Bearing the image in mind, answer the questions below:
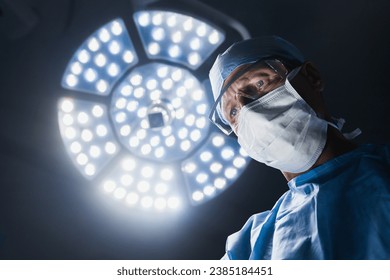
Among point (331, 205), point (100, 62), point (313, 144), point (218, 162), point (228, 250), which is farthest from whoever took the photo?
point (218, 162)

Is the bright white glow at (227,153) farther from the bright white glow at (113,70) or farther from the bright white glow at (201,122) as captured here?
the bright white glow at (113,70)

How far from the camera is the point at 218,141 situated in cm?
160

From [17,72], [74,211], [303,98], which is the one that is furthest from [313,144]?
[17,72]

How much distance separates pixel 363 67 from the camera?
1.84 metres

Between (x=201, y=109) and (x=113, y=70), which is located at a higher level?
(x=113, y=70)

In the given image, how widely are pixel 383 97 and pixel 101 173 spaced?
131 centimetres

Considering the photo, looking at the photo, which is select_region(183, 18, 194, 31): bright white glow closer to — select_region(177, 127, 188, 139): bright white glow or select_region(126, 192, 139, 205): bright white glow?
select_region(177, 127, 188, 139): bright white glow

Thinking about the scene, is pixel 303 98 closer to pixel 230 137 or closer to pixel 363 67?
pixel 230 137

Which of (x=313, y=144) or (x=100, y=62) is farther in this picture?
(x=100, y=62)

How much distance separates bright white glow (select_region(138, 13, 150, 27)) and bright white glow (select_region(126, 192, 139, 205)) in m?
0.65

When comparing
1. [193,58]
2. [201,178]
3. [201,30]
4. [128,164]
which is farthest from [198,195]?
[201,30]

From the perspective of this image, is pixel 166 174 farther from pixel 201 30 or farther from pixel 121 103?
pixel 201 30

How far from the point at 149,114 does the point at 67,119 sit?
305mm

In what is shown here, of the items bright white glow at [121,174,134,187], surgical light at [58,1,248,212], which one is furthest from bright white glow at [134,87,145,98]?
bright white glow at [121,174,134,187]
